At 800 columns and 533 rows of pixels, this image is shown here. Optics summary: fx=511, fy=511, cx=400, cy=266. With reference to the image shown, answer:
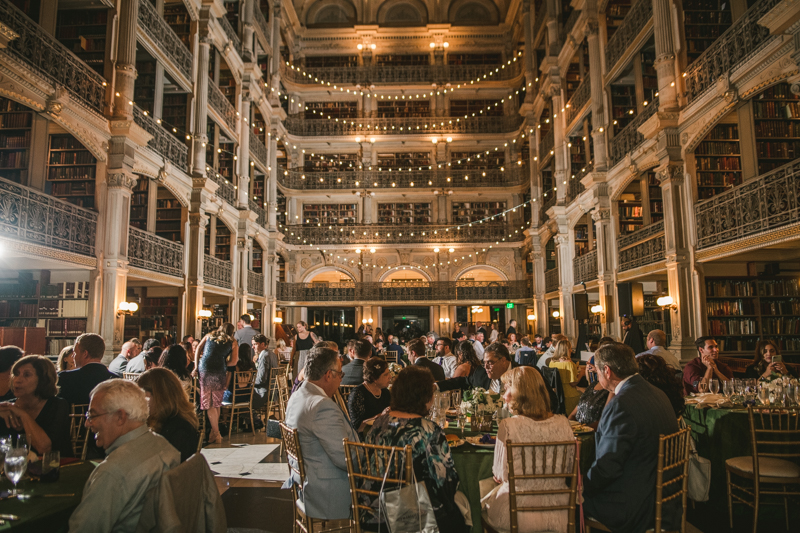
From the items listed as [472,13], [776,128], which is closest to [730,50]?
[776,128]

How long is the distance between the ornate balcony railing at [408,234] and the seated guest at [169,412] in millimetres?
19194

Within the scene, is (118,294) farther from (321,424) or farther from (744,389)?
(744,389)

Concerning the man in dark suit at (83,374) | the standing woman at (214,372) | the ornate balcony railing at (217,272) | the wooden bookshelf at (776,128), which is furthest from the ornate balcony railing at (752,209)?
the ornate balcony railing at (217,272)

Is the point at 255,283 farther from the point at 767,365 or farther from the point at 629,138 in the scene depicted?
the point at 767,365

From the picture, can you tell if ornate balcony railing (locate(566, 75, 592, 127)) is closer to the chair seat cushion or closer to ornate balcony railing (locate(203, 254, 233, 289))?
ornate balcony railing (locate(203, 254, 233, 289))

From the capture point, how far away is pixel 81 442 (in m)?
4.50

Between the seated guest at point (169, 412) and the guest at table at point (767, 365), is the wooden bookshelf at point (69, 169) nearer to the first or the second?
the seated guest at point (169, 412)

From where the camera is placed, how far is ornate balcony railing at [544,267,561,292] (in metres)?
17.3

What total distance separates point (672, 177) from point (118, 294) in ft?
32.2

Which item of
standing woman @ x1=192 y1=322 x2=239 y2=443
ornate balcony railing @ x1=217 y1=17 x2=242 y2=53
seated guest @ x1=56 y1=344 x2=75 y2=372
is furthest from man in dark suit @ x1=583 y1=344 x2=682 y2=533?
ornate balcony railing @ x1=217 y1=17 x2=242 y2=53

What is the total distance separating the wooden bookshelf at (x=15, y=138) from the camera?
27.1 ft

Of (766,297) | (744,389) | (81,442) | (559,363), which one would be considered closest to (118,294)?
(81,442)

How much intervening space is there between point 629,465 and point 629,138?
32.7 feet

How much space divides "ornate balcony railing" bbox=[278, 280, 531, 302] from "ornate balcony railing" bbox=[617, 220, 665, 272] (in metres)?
9.54
